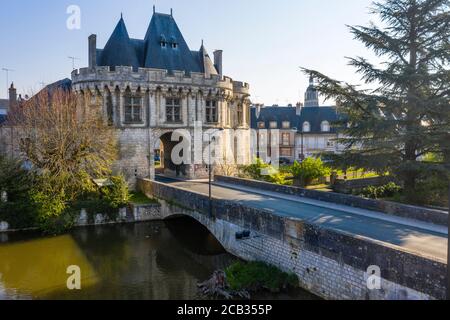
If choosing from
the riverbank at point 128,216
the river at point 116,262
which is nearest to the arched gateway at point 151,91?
the riverbank at point 128,216

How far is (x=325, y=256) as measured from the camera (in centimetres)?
1066

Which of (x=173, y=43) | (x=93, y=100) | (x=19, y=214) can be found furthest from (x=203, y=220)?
(x=173, y=43)

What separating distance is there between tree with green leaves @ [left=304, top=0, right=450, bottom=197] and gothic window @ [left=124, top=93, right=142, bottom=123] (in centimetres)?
1226

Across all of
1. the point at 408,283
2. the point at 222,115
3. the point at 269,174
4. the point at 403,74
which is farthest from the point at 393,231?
the point at 222,115

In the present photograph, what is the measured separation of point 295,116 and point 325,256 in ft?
133

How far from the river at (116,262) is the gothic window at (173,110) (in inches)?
314

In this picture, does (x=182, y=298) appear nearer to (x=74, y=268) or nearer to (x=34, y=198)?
(x=74, y=268)

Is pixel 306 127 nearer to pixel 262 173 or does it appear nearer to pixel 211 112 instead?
pixel 262 173

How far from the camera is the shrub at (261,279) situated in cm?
1173

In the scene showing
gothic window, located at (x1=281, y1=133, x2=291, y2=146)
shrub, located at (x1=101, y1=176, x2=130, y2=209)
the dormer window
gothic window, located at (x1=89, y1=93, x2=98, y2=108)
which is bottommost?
shrub, located at (x1=101, y1=176, x2=130, y2=209)

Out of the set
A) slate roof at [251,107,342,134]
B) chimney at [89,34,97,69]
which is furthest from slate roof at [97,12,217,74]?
slate roof at [251,107,342,134]

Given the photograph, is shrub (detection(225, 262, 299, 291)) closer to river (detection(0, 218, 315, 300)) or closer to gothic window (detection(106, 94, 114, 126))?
river (detection(0, 218, 315, 300))

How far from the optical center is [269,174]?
90.3 feet

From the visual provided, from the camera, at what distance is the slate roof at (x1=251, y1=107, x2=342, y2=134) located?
1928 inches
